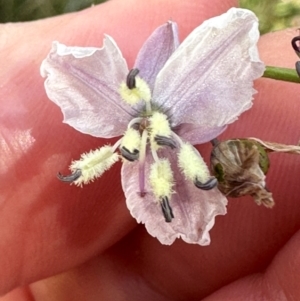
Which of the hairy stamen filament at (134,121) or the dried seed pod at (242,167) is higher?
the hairy stamen filament at (134,121)

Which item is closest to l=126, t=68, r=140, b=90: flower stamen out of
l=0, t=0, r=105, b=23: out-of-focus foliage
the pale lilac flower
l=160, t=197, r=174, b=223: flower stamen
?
the pale lilac flower

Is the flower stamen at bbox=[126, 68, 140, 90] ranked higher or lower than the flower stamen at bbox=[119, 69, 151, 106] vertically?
higher

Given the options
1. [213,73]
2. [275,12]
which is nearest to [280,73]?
[213,73]

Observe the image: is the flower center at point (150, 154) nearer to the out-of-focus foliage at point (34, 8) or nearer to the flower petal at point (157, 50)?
the flower petal at point (157, 50)

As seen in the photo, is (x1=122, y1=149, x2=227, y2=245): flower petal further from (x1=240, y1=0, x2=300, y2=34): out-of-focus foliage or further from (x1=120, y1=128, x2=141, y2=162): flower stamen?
(x1=240, y1=0, x2=300, y2=34): out-of-focus foliage

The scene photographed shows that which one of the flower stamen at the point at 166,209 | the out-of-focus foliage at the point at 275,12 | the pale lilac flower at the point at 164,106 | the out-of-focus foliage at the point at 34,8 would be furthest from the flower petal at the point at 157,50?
the out-of-focus foliage at the point at 34,8

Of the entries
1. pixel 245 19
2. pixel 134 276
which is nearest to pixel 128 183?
pixel 245 19
